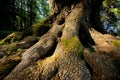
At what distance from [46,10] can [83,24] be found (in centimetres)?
3389

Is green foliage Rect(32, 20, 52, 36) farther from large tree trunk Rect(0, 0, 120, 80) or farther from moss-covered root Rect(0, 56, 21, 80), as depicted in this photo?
moss-covered root Rect(0, 56, 21, 80)

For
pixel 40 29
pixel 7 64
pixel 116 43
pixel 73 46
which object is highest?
pixel 73 46

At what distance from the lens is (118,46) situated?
27.6ft

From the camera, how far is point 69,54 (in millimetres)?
5816

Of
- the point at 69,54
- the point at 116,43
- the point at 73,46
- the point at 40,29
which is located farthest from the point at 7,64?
the point at 116,43

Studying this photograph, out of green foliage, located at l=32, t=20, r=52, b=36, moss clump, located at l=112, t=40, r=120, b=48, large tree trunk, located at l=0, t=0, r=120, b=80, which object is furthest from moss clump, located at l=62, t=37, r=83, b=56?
moss clump, located at l=112, t=40, r=120, b=48

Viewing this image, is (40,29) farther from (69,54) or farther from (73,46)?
(69,54)

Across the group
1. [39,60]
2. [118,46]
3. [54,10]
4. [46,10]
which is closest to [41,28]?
[54,10]

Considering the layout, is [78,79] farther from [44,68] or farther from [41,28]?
[41,28]

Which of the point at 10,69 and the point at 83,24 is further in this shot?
the point at 83,24

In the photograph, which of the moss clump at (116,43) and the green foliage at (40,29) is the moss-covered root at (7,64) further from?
the moss clump at (116,43)

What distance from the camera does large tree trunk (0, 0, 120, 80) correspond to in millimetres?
5391

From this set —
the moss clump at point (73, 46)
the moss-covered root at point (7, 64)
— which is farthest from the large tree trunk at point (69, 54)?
the moss-covered root at point (7, 64)

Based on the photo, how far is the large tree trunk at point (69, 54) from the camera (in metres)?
5.39
